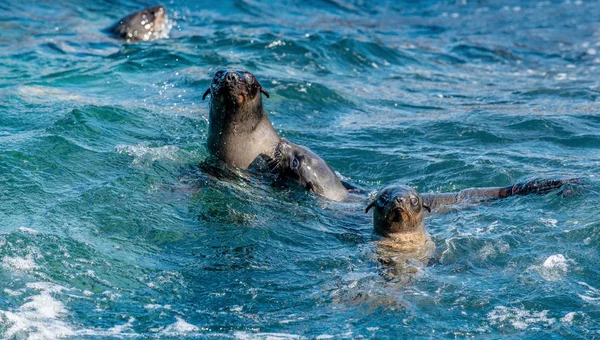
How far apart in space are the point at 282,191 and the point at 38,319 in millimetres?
3305

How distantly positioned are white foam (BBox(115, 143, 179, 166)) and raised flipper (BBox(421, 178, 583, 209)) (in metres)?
2.71

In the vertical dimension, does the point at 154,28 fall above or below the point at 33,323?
above

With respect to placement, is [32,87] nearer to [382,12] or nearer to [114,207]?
[114,207]

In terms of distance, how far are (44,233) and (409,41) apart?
43.1 ft

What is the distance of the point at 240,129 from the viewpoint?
8.92 m

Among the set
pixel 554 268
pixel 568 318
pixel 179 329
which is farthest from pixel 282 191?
pixel 568 318

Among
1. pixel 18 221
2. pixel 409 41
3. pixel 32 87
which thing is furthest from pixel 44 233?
pixel 409 41

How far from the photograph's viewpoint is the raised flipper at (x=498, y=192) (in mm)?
8742

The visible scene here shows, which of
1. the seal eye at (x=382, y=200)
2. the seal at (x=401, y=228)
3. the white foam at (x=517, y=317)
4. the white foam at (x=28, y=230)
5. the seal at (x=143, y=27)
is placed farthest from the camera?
the seal at (x=143, y=27)

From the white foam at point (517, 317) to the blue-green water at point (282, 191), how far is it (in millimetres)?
14

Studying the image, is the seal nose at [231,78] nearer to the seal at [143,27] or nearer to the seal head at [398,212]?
the seal head at [398,212]

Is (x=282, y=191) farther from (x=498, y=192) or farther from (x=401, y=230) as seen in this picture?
(x=498, y=192)

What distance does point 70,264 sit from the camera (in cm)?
665

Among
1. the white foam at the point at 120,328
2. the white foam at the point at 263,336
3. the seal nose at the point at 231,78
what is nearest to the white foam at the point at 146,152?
the seal nose at the point at 231,78
